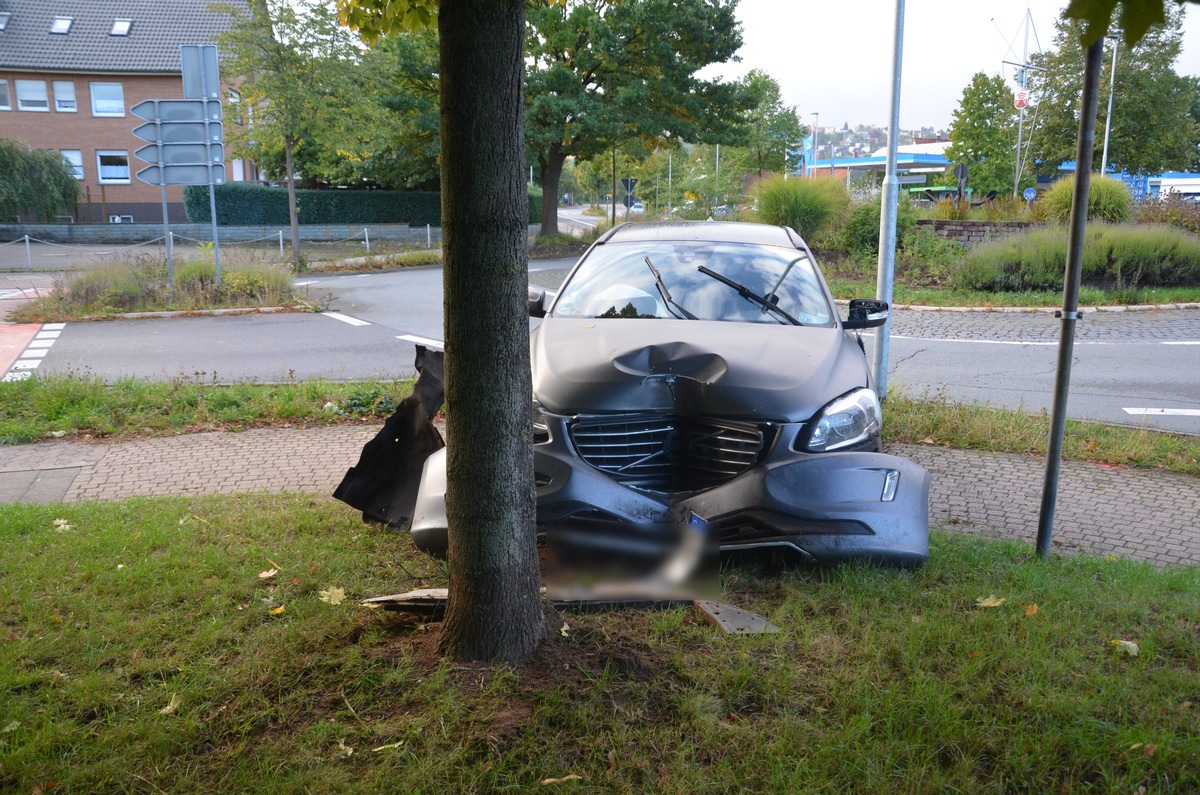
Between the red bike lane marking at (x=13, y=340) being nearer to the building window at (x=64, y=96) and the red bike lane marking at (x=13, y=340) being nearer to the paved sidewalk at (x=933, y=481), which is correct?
the paved sidewalk at (x=933, y=481)

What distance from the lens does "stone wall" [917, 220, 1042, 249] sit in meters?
22.2

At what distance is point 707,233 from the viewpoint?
6742mm

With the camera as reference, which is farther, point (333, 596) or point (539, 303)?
point (539, 303)

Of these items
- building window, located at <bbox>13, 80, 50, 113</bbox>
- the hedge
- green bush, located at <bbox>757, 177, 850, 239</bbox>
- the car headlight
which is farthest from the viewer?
building window, located at <bbox>13, 80, 50, 113</bbox>

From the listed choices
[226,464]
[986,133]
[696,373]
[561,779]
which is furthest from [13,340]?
[986,133]

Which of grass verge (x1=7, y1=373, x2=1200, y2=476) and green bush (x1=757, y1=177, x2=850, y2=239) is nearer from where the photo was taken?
grass verge (x1=7, y1=373, x2=1200, y2=476)

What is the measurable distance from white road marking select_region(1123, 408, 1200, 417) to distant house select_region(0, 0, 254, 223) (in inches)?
1861

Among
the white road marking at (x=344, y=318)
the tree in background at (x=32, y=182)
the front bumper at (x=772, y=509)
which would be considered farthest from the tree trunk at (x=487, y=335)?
the tree in background at (x=32, y=182)

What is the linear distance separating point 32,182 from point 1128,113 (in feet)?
174

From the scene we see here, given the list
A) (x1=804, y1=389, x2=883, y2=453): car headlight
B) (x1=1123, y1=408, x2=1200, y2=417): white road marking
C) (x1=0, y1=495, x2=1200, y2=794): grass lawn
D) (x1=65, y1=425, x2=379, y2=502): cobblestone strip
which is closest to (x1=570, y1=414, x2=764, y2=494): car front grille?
(x1=804, y1=389, x2=883, y2=453): car headlight

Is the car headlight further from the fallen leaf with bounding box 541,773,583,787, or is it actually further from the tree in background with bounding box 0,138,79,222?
the tree in background with bounding box 0,138,79,222

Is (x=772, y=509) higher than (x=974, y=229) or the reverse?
the reverse

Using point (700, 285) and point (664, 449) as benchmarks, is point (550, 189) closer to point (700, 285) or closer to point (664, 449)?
point (700, 285)

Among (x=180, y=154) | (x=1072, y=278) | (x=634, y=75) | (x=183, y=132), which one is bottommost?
(x=1072, y=278)
